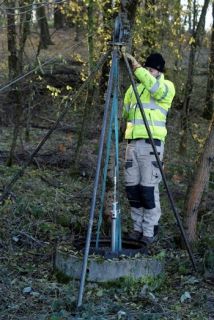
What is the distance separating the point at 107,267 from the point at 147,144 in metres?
1.57

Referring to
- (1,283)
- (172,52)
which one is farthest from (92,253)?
(172,52)

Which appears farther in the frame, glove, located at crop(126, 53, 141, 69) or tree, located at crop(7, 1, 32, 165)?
tree, located at crop(7, 1, 32, 165)

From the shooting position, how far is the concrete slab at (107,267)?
18.5 ft

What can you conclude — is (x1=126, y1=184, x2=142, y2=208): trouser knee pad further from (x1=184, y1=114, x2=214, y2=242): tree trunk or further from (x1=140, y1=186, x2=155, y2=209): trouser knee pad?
(x1=184, y1=114, x2=214, y2=242): tree trunk

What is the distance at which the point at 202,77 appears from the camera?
22000 millimetres

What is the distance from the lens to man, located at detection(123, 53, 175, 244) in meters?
6.40

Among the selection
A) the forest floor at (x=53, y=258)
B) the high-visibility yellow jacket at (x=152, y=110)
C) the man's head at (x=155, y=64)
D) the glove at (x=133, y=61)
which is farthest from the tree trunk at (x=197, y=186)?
the glove at (x=133, y=61)

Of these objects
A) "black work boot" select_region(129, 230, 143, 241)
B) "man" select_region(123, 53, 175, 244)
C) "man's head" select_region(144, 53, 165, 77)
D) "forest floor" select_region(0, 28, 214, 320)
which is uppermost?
"man's head" select_region(144, 53, 165, 77)

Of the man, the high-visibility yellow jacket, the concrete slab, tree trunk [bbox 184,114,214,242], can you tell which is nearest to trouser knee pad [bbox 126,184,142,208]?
the man

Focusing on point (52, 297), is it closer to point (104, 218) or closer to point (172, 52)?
point (104, 218)

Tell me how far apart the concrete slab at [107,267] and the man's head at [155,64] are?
2.13 m

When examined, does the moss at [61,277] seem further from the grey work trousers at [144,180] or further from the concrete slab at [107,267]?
the grey work trousers at [144,180]

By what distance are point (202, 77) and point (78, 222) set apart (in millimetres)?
15604

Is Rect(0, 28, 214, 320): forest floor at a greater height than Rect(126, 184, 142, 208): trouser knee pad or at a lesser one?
lesser
